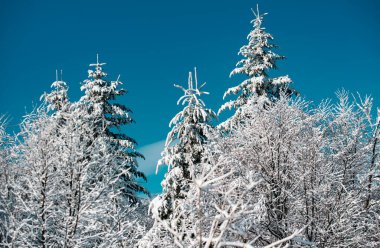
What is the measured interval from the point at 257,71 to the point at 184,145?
8020mm

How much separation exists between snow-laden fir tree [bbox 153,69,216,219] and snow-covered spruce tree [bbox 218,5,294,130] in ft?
15.2

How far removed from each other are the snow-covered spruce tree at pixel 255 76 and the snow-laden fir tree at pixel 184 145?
4.63m

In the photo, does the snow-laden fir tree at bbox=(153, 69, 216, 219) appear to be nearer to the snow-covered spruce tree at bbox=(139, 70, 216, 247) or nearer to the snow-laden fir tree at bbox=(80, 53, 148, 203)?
the snow-covered spruce tree at bbox=(139, 70, 216, 247)

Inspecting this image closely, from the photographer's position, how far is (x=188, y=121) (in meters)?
15.2

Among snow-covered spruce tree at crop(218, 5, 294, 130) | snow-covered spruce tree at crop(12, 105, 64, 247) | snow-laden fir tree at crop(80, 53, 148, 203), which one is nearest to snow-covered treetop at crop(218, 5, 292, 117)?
snow-covered spruce tree at crop(218, 5, 294, 130)

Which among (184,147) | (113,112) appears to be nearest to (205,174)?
(184,147)

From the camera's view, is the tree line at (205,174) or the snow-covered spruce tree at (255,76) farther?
the snow-covered spruce tree at (255,76)

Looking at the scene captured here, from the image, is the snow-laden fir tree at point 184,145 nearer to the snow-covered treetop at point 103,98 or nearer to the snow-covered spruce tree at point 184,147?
the snow-covered spruce tree at point 184,147

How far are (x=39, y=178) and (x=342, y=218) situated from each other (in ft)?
33.4

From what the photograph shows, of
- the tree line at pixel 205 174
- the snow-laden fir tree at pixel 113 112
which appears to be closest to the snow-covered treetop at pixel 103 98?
the snow-laden fir tree at pixel 113 112

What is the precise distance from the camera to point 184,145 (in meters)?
15.1

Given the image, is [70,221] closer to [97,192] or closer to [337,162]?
[97,192]

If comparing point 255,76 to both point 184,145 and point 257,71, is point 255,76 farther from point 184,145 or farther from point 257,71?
point 184,145

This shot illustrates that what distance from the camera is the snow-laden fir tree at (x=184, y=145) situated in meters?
14.1
